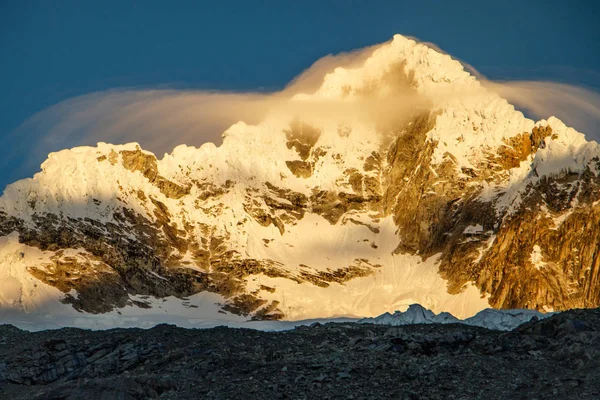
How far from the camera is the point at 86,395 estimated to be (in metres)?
33.4

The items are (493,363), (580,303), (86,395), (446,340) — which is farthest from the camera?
(580,303)

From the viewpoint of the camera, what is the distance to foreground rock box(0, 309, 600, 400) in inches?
1335

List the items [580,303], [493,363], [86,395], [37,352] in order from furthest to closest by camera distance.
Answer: [580,303] → [37,352] → [493,363] → [86,395]

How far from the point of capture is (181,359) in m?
38.7

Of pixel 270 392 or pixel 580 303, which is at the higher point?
pixel 580 303

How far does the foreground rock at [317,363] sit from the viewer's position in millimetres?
33906

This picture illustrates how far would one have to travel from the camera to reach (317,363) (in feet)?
121

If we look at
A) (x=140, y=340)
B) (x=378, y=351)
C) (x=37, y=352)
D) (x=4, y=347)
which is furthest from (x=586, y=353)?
(x=4, y=347)

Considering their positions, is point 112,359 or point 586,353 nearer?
point 586,353

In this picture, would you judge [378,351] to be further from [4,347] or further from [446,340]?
[4,347]

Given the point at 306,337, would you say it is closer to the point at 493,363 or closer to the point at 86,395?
the point at 493,363

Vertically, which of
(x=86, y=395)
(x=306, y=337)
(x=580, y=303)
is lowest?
(x=86, y=395)

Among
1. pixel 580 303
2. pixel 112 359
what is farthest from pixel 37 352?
pixel 580 303

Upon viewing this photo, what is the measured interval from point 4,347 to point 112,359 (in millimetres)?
8814
